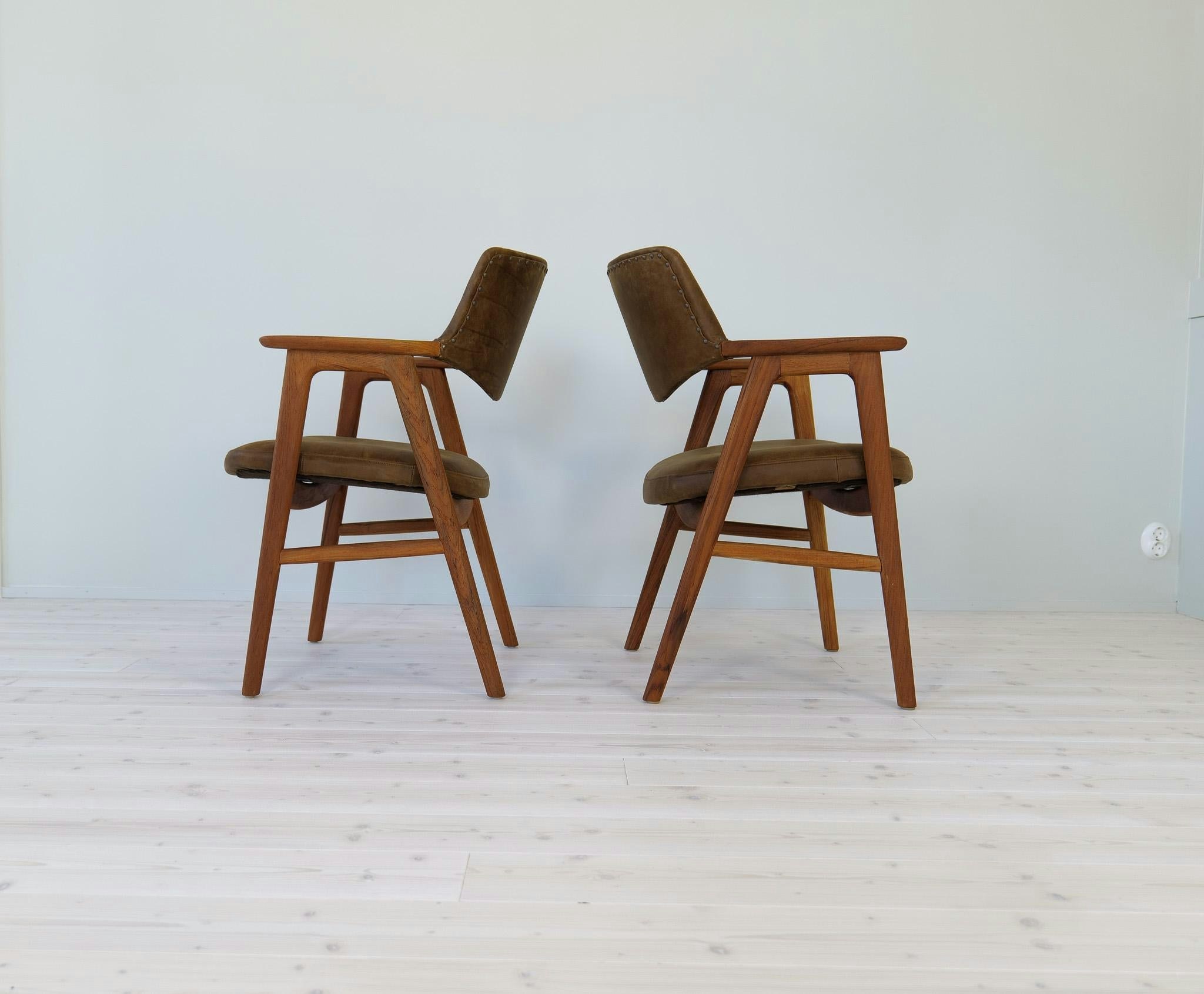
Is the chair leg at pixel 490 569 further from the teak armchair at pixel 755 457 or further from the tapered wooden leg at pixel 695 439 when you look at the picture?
the teak armchair at pixel 755 457

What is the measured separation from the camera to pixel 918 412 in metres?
2.93

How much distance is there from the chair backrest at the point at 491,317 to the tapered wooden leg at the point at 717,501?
58 cm

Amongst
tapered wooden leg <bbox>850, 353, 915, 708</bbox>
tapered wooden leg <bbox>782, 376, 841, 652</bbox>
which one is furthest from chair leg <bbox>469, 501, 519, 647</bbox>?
tapered wooden leg <bbox>850, 353, 915, 708</bbox>

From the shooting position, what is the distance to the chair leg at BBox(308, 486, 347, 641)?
224 centimetres

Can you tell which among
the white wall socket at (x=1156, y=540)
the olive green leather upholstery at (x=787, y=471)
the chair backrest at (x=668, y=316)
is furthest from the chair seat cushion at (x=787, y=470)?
the white wall socket at (x=1156, y=540)

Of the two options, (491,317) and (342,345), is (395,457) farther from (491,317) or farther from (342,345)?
(491,317)

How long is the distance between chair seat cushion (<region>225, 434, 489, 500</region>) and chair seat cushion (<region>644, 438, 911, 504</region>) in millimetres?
507

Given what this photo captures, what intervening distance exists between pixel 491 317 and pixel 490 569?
706mm

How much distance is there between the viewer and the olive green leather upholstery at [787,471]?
69.0 inches

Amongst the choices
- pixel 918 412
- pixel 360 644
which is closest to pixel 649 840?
pixel 360 644

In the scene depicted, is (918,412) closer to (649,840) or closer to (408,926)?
(649,840)

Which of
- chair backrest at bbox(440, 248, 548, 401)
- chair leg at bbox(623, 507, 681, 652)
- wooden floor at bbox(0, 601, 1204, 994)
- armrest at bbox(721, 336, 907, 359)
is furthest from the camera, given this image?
chair leg at bbox(623, 507, 681, 652)

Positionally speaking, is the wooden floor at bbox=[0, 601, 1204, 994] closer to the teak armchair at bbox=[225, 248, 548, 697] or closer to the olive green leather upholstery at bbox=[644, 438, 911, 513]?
the teak armchair at bbox=[225, 248, 548, 697]

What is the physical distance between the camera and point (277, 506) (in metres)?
1.79
